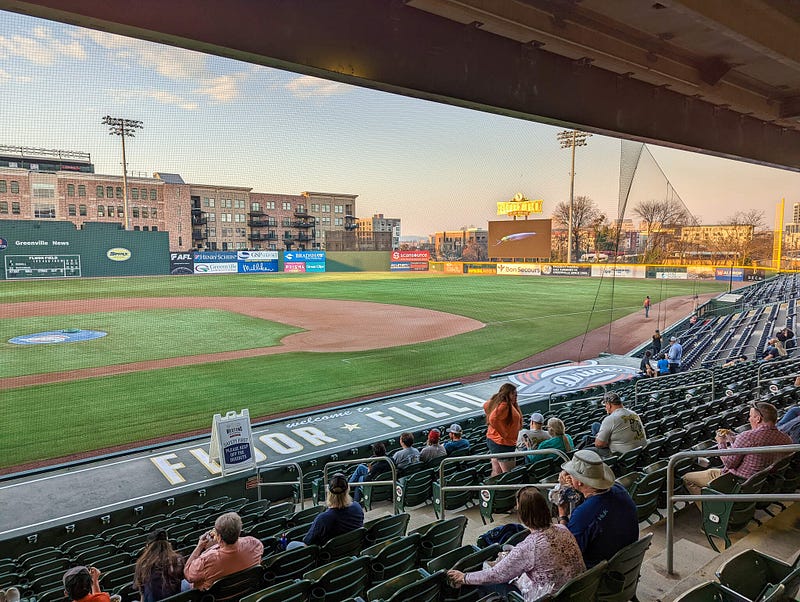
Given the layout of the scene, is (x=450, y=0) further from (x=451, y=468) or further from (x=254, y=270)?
(x=254, y=270)

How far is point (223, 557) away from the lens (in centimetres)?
362

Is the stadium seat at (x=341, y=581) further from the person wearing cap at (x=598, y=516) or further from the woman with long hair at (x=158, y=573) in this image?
the person wearing cap at (x=598, y=516)

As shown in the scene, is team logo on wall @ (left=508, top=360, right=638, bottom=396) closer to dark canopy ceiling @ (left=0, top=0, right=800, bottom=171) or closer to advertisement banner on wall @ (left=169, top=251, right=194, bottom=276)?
dark canopy ceiling @ (left=0, top=0, right=800, bottom=171)

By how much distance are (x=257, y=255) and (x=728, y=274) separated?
43221 mm

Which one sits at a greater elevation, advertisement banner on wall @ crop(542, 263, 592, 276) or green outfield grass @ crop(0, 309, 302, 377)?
advertisement banner on wall @ crop(542, 263, 592, 276)

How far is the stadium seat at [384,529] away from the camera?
4.46 meters

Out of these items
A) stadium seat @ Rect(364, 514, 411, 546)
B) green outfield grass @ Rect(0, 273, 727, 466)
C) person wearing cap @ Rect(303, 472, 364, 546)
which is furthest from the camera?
green outfield grass @ Rect(0, 273, 727, 466)

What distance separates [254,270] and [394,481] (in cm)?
5283

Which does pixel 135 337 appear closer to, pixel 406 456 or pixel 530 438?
pixel 406 456

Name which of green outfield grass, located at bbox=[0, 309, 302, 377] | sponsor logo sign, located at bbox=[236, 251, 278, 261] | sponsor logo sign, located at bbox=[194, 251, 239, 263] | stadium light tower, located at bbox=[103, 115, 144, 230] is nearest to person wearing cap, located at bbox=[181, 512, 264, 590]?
stadium light tower, located at bbox=[103, 115, 144, 230]

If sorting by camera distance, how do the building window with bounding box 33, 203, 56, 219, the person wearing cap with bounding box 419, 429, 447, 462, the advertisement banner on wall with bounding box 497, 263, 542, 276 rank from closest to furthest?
the person wearing cap with bounding box 419, 429, 447, 462 → the building window with bounding box 33, 203, 56, 219 → the advertisement banner on wall with bounding box 497, 263, 542, 276

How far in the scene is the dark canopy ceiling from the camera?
3.44 m

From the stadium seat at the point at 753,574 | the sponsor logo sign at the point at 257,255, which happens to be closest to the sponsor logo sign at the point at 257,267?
the sponsor logo sign at the point at 257,255

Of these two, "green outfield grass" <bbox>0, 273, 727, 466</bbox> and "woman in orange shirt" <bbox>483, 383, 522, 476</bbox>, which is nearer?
"woman in orange shirt" <bbox>483, 383, 522, 476</bbox>
